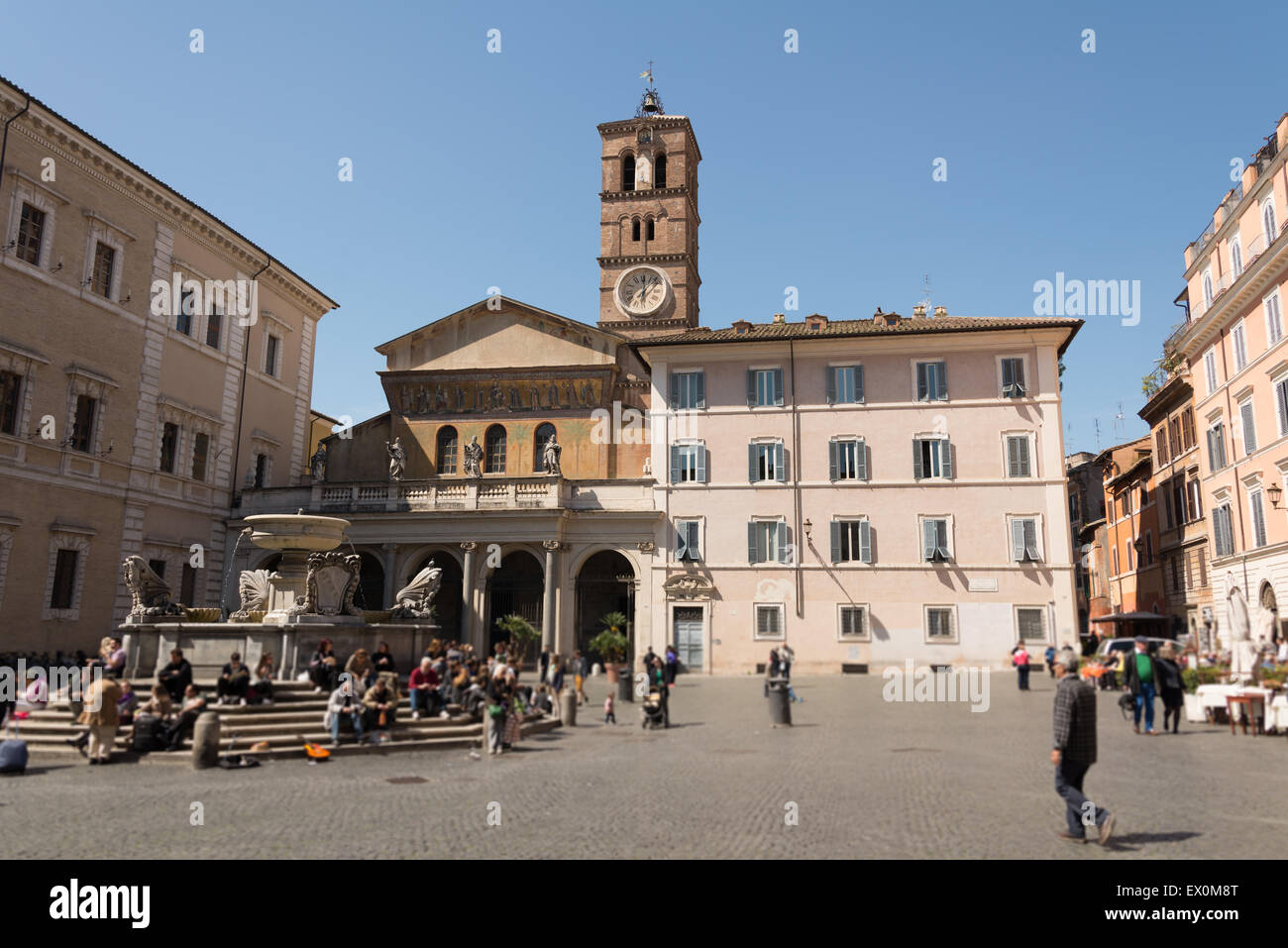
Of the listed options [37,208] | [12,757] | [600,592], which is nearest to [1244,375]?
[600,592]

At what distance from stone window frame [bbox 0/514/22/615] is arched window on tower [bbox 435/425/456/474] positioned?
670 inches

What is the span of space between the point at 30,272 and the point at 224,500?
10949 millimetres

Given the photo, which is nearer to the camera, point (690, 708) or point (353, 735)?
point (353, 735)

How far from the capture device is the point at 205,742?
13.0 metres

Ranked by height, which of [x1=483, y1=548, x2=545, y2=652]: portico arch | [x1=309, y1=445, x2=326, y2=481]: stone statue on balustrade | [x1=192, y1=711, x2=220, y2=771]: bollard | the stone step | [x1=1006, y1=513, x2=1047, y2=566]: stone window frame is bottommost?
the stone step

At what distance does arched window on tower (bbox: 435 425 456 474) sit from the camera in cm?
4025

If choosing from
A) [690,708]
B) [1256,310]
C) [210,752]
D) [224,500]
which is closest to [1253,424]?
[1256,310]

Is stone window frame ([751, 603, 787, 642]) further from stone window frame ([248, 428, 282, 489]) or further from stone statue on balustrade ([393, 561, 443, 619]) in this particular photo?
stone window frame ([248, 428, 282, 489])

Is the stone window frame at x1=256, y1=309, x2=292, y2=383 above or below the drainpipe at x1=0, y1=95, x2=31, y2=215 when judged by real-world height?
below

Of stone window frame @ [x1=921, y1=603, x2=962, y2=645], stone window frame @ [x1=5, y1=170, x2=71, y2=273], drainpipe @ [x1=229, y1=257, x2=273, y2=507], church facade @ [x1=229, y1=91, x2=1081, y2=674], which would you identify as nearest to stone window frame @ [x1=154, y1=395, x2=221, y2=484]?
drainpipe @ [x1=229, y1=257, x2=273, y2=507]

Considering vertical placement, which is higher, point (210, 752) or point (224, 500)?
point (224, 500)

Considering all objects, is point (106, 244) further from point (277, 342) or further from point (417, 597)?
point (417, 597)

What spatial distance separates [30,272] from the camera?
26.3 metres

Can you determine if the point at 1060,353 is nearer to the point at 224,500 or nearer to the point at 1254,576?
the point at 1254,576
